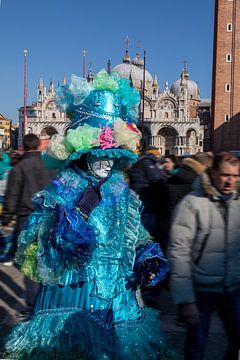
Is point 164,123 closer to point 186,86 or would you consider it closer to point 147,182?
point 186,86

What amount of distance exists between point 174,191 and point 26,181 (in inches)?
62.7

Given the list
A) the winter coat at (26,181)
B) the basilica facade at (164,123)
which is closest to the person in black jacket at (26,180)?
the winter coat at (26,181)

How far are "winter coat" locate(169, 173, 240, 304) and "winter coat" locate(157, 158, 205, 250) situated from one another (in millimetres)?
2286

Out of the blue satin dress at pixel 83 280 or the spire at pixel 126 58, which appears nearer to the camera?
the blue satin dress at pixel 83 280

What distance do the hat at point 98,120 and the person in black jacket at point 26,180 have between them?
1.91m

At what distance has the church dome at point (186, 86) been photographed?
285 feet

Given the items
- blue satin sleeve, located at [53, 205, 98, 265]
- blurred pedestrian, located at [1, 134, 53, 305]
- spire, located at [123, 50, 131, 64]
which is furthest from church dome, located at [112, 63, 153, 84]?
Answer: blue satin sleeve, located at [53, 205, 98, 265]

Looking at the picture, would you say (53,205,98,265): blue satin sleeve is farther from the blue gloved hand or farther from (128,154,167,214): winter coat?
(128,154,167,214): winter coat

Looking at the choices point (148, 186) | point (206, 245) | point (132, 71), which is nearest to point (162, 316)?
point (148, 186)

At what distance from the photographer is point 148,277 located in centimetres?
307

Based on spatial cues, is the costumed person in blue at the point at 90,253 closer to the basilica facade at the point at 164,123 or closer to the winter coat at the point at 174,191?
the winter coat at the point at 174,191

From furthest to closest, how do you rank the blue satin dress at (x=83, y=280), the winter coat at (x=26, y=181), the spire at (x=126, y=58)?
the spire at (x=126, y=58) < the winter coat at (x=26, y=181) < the blue satin dress at (x=83, y=280)

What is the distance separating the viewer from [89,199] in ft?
9.93

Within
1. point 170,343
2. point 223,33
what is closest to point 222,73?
point 223,33
